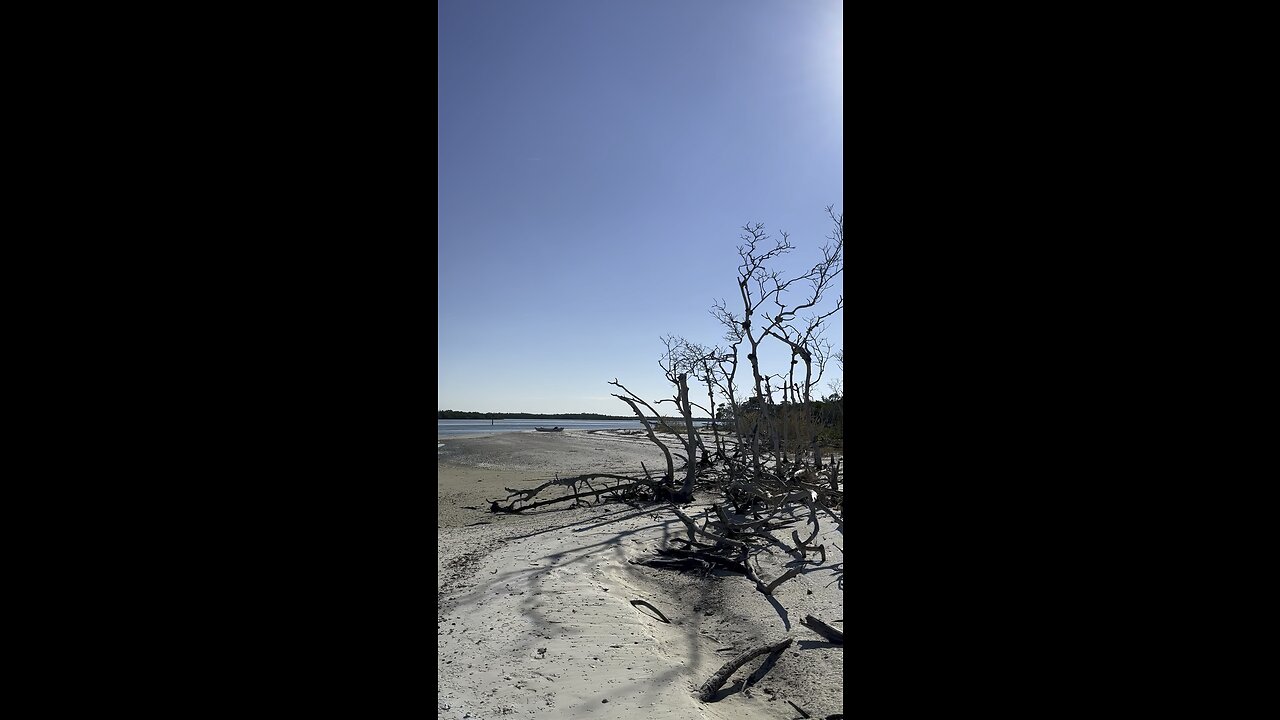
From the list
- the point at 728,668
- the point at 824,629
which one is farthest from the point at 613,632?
the point at 824,629

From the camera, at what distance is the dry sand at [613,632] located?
2.83 m

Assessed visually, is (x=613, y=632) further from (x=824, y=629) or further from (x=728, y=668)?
(x=824, y=629)

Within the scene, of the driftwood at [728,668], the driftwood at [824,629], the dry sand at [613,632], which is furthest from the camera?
the driftwood at [824,629]

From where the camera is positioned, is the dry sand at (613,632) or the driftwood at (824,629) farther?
the driftwood at (824,629)

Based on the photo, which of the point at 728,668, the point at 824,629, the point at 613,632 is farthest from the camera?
the point at 613,632

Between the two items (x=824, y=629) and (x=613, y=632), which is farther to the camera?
(x=613, y=632)

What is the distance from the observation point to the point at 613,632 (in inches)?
143

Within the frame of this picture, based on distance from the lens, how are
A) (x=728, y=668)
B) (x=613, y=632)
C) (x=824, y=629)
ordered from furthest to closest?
(x=613, y=632)
(x=824, y=629)
(x=728, y=668)

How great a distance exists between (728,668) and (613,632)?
2.59 ft

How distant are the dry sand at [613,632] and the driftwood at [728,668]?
43 mm

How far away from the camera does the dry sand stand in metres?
2.83

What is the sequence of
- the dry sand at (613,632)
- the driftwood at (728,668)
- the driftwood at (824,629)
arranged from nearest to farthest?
1. the dry sand at (613,632)
2. the driftwood at (728,668)
3. the driftwood at (824,629)
